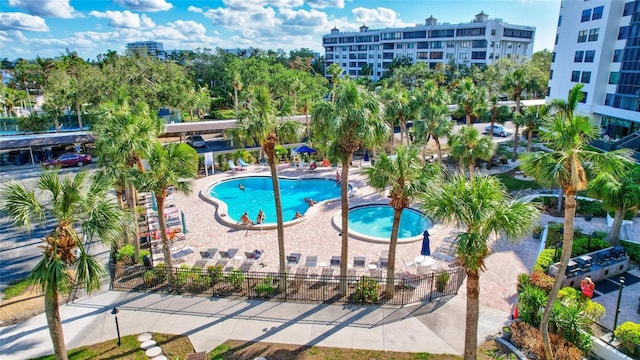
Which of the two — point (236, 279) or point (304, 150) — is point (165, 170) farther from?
point (304, 150)

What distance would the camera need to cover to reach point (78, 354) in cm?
1408

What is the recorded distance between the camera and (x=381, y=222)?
1073 inches

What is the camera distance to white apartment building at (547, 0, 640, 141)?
41906mm

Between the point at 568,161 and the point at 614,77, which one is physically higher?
the point at 614,77

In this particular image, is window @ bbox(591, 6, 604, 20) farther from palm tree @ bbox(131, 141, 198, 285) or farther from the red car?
the red car

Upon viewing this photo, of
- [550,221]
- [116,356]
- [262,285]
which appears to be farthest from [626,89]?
[116,356]

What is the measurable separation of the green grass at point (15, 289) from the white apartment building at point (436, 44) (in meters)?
96.0

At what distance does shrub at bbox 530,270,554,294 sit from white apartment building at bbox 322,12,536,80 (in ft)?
285

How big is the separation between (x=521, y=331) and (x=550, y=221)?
1309 cm

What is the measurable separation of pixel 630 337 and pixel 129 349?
17.0 metres

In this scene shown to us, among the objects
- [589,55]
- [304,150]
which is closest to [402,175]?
[304,150]

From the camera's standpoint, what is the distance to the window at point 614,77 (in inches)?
1736

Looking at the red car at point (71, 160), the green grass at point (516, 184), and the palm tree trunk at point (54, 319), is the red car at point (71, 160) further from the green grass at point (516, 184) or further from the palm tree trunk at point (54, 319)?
the green grass at point (516, 184)

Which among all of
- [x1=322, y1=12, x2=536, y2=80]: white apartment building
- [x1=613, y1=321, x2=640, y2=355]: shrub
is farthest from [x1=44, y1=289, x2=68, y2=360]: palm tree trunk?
[x1=322, y1=12, x2=536, y2=80]: white apartment building
